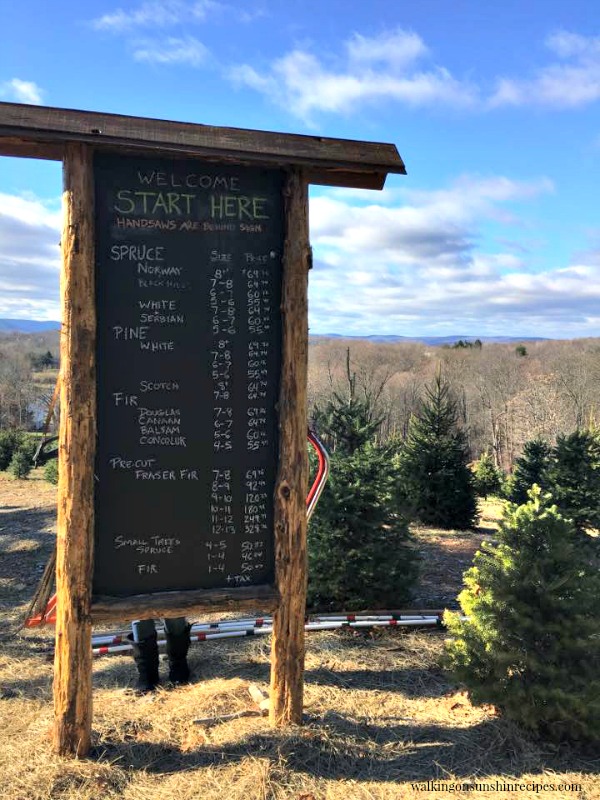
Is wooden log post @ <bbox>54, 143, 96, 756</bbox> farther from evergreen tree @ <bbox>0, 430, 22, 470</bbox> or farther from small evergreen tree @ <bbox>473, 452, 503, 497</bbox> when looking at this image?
evergreen tree @ <bbox>0, 430, 22, 470</bbox>

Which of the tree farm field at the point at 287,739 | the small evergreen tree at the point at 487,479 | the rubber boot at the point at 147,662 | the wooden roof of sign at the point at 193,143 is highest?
the wooden roof of sign at the point at 193,143

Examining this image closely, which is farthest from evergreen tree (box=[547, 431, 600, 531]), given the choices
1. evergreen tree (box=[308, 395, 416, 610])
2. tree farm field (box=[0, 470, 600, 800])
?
tree farm field (box=[0, 470, 600, 800])

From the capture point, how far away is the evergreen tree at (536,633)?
362 centimetres

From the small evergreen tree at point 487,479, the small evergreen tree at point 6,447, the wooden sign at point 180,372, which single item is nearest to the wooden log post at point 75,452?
the wooden sign at point 180,372

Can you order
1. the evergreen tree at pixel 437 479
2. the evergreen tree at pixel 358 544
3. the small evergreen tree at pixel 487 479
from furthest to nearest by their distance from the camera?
the small evergreen tree at pixel 487 479 → the evergreen tree at pixel 437 479 → the evergreen tree at pixel 358 544

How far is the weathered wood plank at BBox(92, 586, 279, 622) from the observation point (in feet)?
11.6

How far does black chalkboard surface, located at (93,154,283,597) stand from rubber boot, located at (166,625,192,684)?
3.39 feet

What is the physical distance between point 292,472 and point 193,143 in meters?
2.10

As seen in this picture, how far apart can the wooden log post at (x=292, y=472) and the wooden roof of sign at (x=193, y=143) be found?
0.20m

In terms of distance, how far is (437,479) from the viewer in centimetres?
1294

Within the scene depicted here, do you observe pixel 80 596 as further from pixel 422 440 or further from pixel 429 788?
pixel 422 440

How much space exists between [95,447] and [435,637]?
3785 millimetres

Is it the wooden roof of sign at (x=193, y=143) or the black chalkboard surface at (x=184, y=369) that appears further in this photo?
the black chalkboard surface at (x=184, y=369)

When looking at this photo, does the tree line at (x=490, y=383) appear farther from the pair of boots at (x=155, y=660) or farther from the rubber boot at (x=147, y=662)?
the rubber boot at (x=147, y=662)
